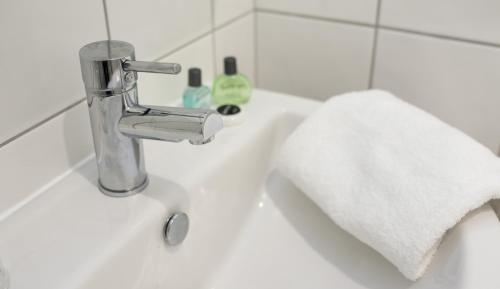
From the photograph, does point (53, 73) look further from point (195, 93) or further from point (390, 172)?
point (390, 172)

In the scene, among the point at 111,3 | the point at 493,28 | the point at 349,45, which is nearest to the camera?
the point at 111,3

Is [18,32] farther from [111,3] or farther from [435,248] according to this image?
[435,248]

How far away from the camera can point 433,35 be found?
2.46 ft

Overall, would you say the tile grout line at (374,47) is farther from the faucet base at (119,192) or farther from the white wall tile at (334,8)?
the faucet base at (119,192)

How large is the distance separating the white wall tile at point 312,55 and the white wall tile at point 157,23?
141 millimetres

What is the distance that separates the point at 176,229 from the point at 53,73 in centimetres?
22

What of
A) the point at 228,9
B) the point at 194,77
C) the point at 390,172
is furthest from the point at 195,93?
the point at 390,172

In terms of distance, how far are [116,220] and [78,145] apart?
121 millimetres

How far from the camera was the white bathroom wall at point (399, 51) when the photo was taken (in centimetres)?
73

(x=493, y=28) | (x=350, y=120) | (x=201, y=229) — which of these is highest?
(x=493, y=28)

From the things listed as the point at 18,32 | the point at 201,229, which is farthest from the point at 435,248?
the point at 18,32

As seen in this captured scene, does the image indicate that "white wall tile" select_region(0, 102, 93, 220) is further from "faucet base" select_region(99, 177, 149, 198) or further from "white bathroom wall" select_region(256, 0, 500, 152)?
"white bathroom wall" select_region(256, 0, 500, 152)

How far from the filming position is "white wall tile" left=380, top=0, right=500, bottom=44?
2.30ft

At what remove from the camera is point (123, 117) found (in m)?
0.54
